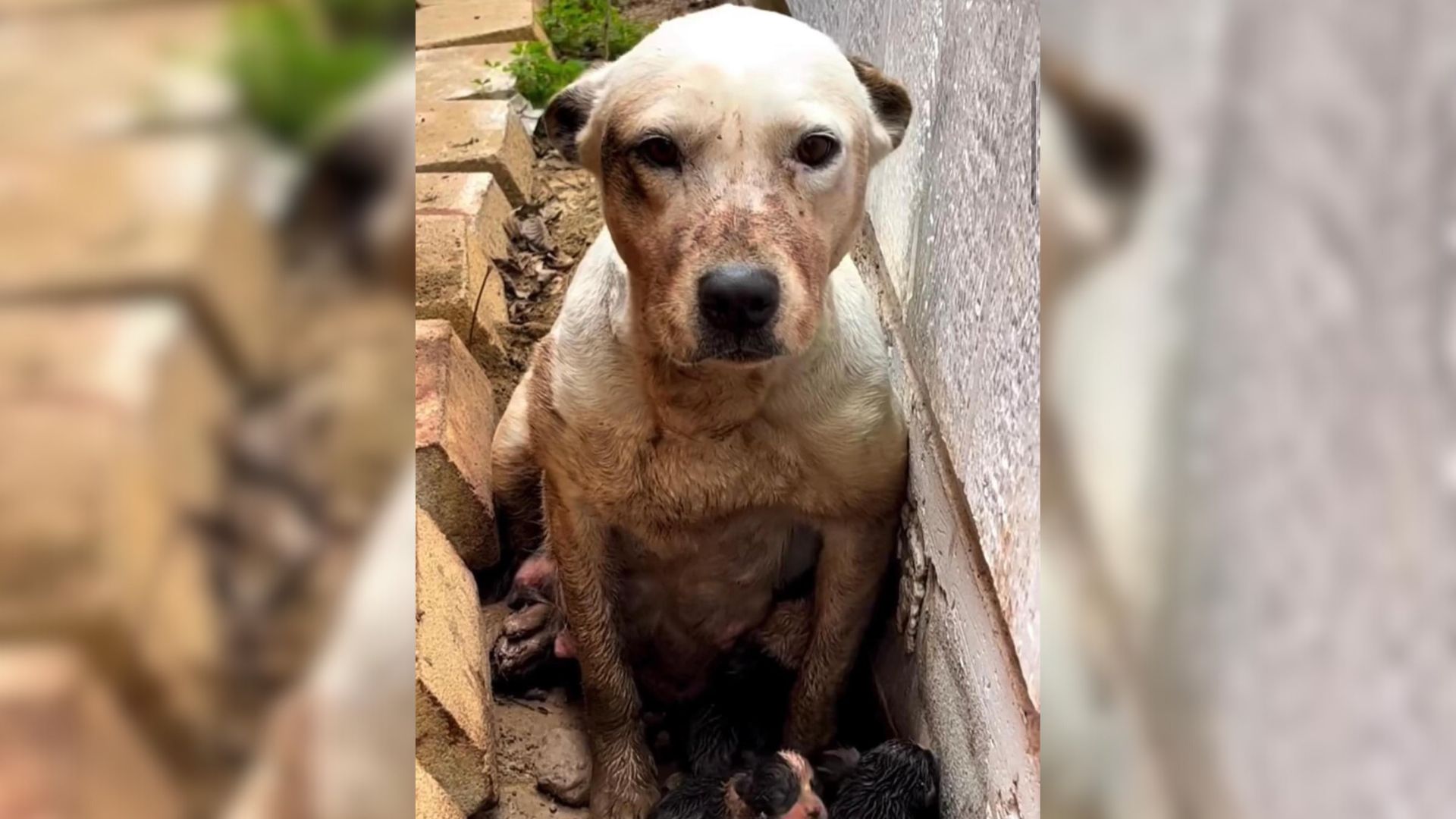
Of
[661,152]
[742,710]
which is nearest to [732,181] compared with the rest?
[661,152]

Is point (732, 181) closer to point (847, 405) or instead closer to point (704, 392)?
point (704, 392)

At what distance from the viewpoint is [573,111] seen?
2.34m

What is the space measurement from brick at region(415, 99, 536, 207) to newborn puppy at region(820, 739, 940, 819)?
7.73 ft

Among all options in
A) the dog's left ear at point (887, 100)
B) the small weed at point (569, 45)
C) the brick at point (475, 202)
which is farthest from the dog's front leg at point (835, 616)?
the small weed at point (569, 45)

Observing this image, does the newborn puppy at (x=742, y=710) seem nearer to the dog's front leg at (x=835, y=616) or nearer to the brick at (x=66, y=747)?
the dog's front leg at (x=835, y=616)

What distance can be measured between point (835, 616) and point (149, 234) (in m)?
2.35

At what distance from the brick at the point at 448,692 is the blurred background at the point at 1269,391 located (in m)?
1.88

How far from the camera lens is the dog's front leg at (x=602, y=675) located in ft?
8.57

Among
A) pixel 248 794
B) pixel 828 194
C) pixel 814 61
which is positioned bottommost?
pixel 828 194

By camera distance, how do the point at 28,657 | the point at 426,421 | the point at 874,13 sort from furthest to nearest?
the point at 874,13, the point at 426,421, the point at 28,657

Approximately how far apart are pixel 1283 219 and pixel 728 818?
2188mm

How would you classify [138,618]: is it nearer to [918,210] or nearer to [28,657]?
[28,657]

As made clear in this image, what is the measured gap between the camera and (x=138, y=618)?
1.11 ft

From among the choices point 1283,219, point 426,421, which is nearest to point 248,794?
point 1283,219
